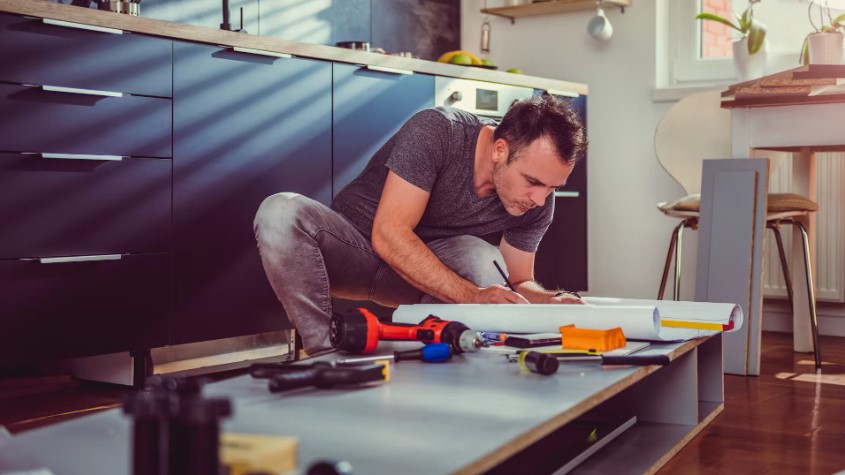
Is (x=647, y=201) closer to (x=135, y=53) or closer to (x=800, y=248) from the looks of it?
(x=800, y=248)

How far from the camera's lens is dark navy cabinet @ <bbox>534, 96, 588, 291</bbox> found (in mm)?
4254

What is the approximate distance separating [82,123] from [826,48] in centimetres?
230

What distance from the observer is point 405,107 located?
358cm

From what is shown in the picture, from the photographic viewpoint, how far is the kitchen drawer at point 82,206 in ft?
7.84

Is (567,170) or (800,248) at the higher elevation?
(567,170)

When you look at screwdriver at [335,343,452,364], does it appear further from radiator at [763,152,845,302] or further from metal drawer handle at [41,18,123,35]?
radiator at [763,152,845,302]

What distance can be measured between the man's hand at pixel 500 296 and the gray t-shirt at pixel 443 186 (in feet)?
1.24

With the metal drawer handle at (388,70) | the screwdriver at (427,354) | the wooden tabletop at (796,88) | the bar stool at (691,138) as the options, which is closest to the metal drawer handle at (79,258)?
the metal drawer handle at (388,70)

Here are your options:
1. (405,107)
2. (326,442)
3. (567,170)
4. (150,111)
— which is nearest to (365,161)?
(405,107)

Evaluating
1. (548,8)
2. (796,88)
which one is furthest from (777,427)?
(548,8)

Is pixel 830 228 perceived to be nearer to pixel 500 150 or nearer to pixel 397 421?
pixel 500 150

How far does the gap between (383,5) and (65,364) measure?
2.26 meters

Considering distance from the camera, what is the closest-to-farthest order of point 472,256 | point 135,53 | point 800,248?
point 472,256 → point 135,53 → point 800,248

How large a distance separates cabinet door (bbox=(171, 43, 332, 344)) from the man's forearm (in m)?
0.82
